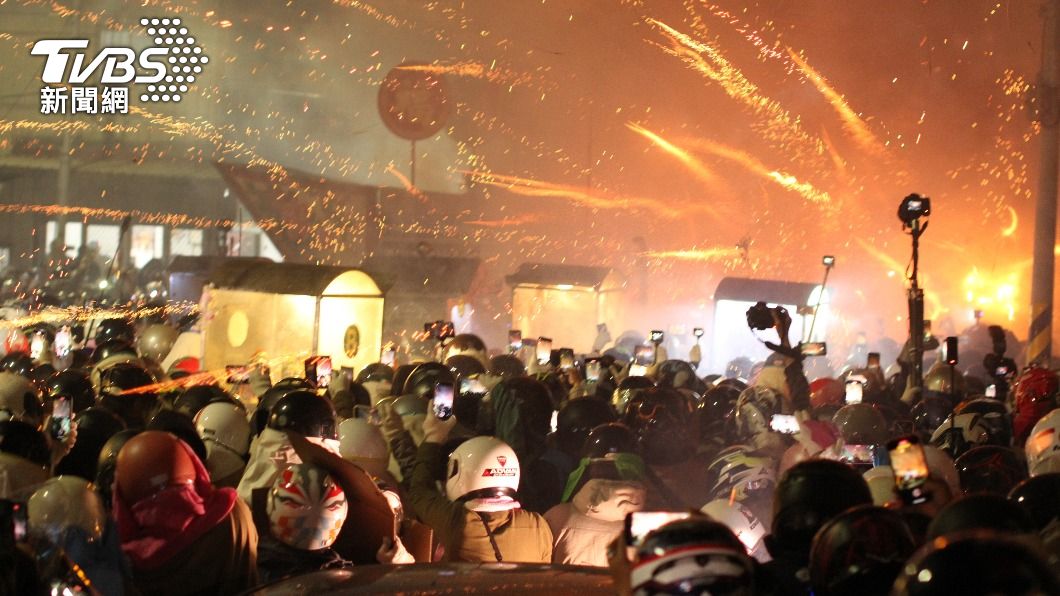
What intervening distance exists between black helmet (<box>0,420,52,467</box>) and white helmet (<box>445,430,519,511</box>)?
5.21 feet

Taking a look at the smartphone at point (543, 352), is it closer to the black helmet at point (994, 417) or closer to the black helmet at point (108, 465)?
the black helmet at point (994, 417)

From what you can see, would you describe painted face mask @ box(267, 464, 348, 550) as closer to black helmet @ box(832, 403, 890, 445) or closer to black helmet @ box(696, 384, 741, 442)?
black helmet @ box(832, 403, 890, 445)

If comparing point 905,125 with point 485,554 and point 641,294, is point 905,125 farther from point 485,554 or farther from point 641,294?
point 485,554

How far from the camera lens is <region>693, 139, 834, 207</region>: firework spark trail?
3250 centimetres

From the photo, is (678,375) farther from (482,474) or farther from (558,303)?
(558,303)

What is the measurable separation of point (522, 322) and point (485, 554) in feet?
63.9

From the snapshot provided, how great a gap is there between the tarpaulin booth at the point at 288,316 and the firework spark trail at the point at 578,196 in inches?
718

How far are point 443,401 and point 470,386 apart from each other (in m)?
1.74

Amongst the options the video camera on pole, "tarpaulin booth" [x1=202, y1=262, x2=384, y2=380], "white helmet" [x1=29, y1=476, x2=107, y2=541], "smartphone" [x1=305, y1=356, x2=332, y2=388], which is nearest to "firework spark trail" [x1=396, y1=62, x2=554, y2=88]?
"tarpaulin booth" [x1=202, y1=262, x2=384, y2=380]

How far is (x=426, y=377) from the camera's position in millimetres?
8547

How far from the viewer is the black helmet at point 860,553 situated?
2531mm

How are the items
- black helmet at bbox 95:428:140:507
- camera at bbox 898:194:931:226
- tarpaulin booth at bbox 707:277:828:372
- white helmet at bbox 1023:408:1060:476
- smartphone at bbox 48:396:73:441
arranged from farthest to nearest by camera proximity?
tarpaulin booth at bbox 707:277:828:372, camera at bbox 898:194:931:226, smartphone at bbox 48:396:73:441, white helmet at bbox 1023:408:1060:476, black helmet at bbox 95:428:140:507

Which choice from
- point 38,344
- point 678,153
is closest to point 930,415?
point 38,344

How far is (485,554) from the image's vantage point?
4828mm
